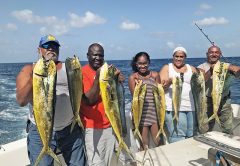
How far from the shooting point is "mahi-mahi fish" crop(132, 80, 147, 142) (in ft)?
13.5

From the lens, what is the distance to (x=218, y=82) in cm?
446

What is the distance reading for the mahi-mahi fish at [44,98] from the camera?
8.99 feet

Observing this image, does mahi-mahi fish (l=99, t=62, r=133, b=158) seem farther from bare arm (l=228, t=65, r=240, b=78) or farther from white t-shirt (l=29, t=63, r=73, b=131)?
bare arm (l=228, t=65, r=240, b=78)

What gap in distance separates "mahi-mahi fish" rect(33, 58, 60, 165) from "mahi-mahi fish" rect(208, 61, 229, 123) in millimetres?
2458

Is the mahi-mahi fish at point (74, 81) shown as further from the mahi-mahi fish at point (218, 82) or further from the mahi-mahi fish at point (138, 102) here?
the mahi-mahi fish at point (218, 82)

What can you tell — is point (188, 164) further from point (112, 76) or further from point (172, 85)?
point (172, 85)

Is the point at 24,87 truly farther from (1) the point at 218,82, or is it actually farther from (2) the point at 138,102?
(1) the point at 218,82

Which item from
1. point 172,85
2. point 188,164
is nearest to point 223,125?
point 172,85

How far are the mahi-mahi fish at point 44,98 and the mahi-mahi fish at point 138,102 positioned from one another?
1467 mm

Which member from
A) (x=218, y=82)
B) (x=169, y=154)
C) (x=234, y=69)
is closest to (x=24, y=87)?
(x=169, y=154)

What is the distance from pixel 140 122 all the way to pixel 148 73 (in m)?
0.68

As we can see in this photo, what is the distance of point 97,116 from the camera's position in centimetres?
364

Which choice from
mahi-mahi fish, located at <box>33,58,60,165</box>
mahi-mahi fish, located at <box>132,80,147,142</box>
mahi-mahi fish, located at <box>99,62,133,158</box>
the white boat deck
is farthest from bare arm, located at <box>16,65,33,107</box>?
mahi-mahi fish, located at <box>132,80,147,142</box>

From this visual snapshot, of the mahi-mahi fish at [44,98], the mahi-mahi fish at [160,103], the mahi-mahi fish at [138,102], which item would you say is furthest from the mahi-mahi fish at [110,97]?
the mahi-mahi fish at [160,103]
